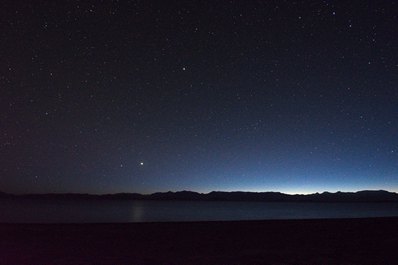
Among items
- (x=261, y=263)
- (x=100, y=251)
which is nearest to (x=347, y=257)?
(x=261, y=263)

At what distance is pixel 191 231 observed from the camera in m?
19.8

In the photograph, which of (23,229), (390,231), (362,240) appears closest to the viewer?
(362,240)

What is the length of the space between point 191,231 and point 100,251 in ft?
22.2

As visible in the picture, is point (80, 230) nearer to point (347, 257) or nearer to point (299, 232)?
point (299, 232)

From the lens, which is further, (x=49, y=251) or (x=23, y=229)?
(x=23, y=229)

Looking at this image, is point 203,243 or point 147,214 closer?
point 203,243

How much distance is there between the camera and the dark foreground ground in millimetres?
12117

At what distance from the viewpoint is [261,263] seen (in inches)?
449

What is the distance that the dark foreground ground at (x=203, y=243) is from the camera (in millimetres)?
12117

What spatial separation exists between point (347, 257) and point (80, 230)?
41.9 feet

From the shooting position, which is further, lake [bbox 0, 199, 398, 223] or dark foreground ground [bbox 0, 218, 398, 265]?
lake [bbox 0, 199, 398, 223]

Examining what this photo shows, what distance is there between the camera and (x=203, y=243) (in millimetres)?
16141

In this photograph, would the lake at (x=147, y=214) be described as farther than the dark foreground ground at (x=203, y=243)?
Yes

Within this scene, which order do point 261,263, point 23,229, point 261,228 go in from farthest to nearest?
point 261,228, point 23,229, point 261,263
